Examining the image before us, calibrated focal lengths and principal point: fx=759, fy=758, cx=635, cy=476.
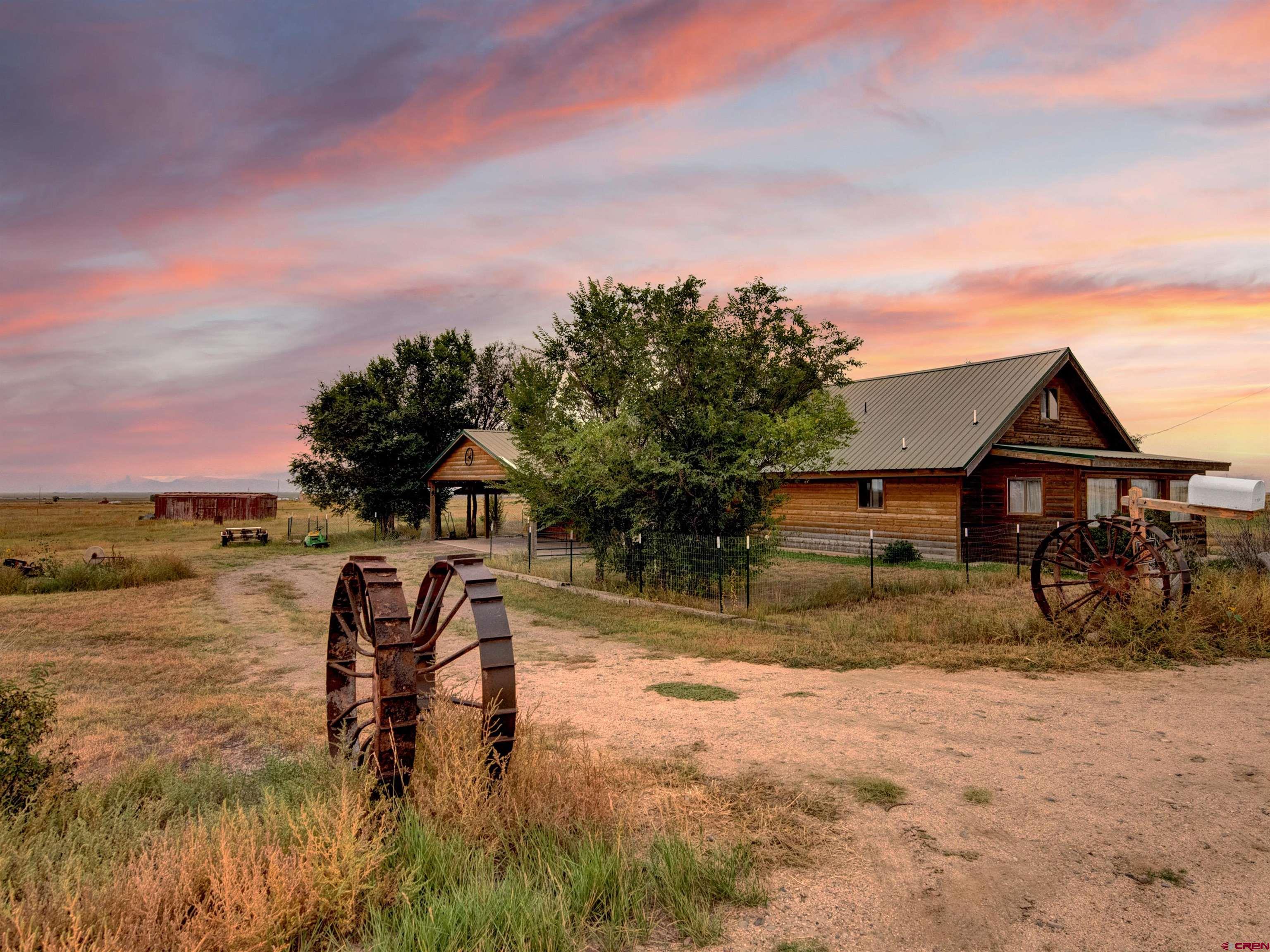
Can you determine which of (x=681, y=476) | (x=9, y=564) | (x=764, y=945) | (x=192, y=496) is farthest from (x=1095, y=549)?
(x=192, y=496)

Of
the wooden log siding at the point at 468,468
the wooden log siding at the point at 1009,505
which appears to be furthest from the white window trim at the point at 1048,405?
the wooden log siding at the point at 468,468

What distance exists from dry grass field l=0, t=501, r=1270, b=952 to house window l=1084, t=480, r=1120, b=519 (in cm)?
1210

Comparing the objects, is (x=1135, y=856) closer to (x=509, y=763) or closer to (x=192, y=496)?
(x=509, y=763)

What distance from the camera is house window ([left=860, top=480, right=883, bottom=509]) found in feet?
82.6

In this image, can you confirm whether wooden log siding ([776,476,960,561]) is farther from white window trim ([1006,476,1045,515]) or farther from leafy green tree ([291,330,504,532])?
leafy green tree ([291,330,504,532])

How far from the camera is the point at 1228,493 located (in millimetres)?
11258

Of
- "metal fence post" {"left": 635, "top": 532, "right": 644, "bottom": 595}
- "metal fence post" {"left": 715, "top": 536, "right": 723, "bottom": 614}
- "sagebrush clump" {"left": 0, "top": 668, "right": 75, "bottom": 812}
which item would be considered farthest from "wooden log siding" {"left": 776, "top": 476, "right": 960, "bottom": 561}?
"sagebrush clump" {"left": 0, "top": 668, "right": 75, "bottom": 812}

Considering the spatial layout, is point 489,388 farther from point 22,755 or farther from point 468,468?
point 22,755

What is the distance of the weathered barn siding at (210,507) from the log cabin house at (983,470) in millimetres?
45076

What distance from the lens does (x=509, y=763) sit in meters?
5.21

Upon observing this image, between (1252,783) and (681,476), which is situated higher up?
(681,476)

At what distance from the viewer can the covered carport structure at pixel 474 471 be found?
30.6m

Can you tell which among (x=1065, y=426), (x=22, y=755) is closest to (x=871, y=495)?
(x=1065, y=426)

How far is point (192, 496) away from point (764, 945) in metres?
63.7
